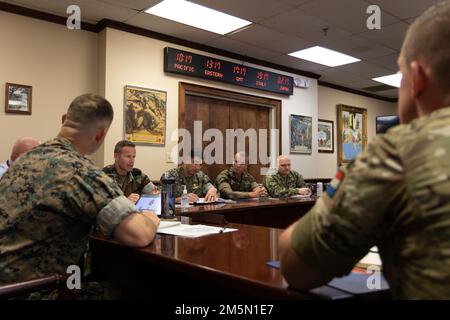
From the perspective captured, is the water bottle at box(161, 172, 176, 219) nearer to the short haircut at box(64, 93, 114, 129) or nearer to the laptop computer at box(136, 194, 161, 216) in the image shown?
the laptop computer at box(136, 194, 161, 216)

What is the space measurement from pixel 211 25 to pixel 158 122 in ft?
4.25

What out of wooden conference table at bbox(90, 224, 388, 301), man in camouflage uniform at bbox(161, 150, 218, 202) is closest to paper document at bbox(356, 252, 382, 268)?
wooden conference table at bbox(90, 224, 388, 301)

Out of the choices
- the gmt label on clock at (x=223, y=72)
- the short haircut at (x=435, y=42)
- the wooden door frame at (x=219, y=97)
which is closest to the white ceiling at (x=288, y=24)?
the gmt label on clock at (x=223, y=72)

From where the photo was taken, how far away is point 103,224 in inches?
50.8

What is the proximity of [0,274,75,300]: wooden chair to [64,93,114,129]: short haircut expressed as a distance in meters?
0.59

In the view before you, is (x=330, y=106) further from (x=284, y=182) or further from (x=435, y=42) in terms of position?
(x=435, y=42)

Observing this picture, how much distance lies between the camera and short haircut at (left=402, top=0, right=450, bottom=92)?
672 millimetres

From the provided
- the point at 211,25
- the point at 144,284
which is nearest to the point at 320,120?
the point at 211,25

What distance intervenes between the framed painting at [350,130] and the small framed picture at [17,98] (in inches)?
213

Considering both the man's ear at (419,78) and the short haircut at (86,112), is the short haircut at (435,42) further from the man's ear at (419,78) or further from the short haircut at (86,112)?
the short haircut at (86,112)

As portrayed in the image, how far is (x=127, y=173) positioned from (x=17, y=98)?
1.45m

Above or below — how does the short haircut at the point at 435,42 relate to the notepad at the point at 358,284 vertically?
above

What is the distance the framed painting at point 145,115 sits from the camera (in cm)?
423
